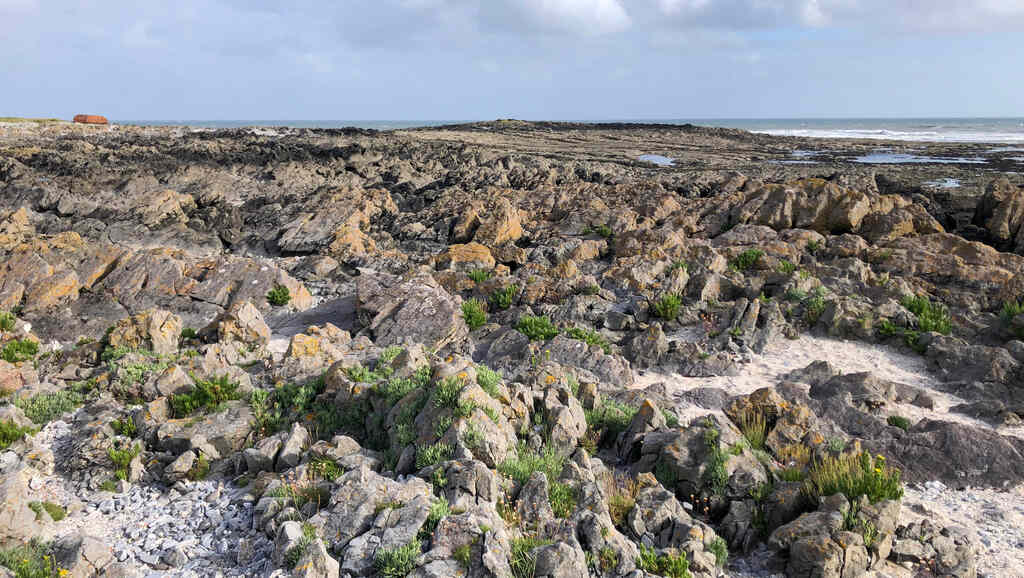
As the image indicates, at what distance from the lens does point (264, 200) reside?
3303 cm

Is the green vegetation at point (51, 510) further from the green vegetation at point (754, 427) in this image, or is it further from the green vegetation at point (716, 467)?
the green vegetation at point (754, 427)

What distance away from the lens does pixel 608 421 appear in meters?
9.24

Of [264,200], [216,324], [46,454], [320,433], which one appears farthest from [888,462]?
[264,200]

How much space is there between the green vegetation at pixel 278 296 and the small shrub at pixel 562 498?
41.0 feet

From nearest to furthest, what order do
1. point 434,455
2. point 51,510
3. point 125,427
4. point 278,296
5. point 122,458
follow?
point 51,510 → point 434,455 → point 122,458 → point 125,427 → point 278,296

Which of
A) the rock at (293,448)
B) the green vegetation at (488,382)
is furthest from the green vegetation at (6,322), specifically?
the green vegetation at (488,382)

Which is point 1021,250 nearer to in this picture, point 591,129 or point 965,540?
point 965,540

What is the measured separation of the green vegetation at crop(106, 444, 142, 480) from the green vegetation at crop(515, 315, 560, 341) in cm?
789

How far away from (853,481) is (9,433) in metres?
11.2

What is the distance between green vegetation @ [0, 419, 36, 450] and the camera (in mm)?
8391

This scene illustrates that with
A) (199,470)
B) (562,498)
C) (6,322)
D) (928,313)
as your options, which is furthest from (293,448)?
(928,313)

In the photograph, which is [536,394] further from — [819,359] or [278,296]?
[278,296]

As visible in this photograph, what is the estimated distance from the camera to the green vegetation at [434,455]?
7113mm

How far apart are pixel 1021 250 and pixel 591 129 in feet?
259
